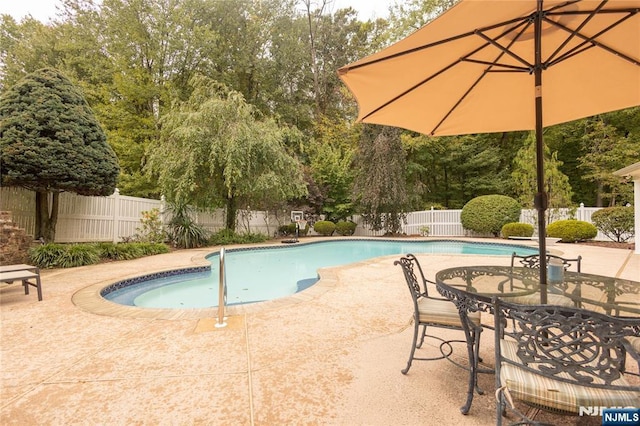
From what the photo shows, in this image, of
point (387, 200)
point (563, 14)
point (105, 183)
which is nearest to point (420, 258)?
point (563, 14)

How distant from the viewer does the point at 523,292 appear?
6.44 feet

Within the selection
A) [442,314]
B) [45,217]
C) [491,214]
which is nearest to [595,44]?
[442,314]

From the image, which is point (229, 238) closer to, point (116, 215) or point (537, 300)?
point (116, 215)

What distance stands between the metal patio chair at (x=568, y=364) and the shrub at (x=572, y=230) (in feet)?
39.7

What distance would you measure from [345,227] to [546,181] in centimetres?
891

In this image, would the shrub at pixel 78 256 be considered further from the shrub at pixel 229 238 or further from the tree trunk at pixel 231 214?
the tree trunk at pixel 231 214

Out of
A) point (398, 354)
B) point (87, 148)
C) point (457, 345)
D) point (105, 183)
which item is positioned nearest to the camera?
point (398, 354)

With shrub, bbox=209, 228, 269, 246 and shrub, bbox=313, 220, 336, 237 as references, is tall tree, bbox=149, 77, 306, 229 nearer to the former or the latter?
shrub, bbox=209, 228, 269, 246

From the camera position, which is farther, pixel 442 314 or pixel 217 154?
pixel 217 154

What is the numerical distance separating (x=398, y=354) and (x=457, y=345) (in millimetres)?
593

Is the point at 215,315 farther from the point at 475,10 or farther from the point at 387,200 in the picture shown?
the point at 387,200

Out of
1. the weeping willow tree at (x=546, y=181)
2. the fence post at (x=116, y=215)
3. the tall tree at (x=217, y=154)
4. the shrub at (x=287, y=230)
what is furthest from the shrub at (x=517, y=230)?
the fence post at (x=116, y=215)

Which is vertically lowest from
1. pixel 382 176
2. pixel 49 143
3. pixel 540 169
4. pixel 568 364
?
pixel 568 364

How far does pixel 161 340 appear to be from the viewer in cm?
269
